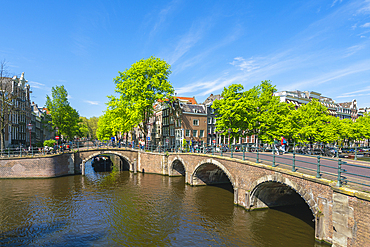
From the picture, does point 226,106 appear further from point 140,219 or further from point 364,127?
point 364,127

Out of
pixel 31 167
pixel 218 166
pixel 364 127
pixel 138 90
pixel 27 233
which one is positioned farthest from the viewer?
pixel 364 127

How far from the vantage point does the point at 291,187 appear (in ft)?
41.8

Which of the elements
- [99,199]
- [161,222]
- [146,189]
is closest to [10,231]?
[99,199]

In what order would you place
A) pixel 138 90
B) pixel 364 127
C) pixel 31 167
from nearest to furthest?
1. pixel 31 167
2. pixel 138 90
3. pixel 364 127

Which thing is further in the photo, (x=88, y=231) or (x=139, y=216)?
(x=139, y=216)

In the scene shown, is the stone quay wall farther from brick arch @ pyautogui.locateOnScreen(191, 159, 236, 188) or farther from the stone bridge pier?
brick arch @ pyautogui.locateOnScreen(191, 159, 236, 188)

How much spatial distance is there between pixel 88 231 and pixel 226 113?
2557 centimetres

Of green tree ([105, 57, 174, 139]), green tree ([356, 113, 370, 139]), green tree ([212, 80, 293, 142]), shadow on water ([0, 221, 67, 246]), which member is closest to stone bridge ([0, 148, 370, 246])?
green tree ([105, 57, 174, 139])

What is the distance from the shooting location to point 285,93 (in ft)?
201

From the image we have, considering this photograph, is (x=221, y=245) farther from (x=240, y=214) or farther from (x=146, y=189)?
(x=146, y=189)

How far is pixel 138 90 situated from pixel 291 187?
27.6m

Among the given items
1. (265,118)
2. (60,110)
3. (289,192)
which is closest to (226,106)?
(265,118)

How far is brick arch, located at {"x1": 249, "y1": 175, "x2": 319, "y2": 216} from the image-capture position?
11.2 meters

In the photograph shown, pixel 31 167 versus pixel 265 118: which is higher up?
pixel 265 118
